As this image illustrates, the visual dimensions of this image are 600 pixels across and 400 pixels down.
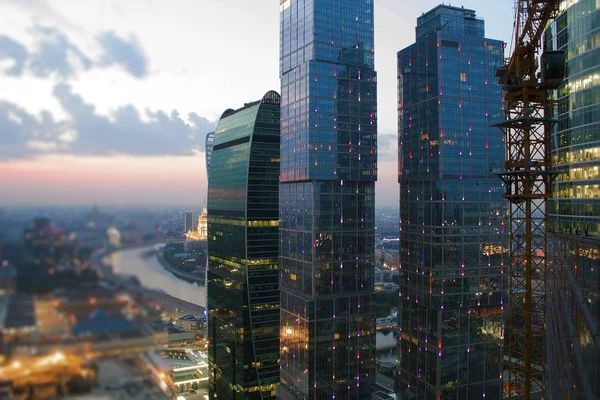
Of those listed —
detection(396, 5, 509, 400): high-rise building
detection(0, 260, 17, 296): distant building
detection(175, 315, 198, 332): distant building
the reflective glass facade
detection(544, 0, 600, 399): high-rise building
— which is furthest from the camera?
detection(175, 315, 198, 332): distant building

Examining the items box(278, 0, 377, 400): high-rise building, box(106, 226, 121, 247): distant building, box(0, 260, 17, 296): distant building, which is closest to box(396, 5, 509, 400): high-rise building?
box(278, 0, 377, 400): high-rise building

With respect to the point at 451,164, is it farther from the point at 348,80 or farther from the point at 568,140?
the point at 568,140

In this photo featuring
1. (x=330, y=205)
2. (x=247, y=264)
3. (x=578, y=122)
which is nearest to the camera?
(x=578, y=122)

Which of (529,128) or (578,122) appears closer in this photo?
(578,122)

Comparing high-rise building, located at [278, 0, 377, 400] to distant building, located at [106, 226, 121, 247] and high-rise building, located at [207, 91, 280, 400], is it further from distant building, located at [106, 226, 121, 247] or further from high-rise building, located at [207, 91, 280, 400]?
distant building, located at [106, 226, 121, 247]

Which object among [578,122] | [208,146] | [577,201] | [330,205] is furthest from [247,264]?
[578,122]

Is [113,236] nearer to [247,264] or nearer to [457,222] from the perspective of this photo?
[457,222]

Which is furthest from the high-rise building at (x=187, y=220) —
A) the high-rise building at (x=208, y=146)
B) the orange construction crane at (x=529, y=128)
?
the high-rise building at (x=208, y=146)
